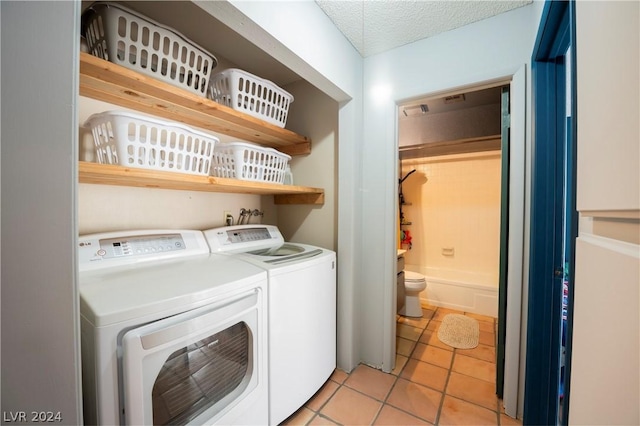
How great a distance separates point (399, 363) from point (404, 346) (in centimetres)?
27

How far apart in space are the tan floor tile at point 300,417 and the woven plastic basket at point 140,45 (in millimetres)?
1849

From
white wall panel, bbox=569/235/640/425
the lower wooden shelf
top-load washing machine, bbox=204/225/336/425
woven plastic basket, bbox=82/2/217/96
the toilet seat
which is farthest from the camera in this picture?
the toilet seat

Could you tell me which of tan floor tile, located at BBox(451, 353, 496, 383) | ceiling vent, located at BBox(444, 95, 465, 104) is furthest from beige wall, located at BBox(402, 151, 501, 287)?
tan floor tile, located at BBox(451, 353, 496, 383)

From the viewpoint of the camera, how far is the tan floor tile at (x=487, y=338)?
216 cm

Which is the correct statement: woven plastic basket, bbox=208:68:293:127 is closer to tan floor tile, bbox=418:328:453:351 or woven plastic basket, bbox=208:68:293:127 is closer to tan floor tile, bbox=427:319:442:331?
tan floor tile, bbox=418:328:453:351

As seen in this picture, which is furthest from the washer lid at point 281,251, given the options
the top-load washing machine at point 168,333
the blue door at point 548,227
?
the blue door at point 548,227

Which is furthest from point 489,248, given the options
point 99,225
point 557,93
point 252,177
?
point 99,225

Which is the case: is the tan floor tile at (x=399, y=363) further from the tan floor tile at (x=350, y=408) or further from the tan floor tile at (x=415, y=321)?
the tan floor tile at (x=415, y=321)

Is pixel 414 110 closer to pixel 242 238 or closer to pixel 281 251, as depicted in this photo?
pixel 281 251

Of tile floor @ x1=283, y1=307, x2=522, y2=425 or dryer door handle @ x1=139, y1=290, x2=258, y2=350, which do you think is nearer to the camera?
dryer door handle @ x1=139, y1=290, x2=258, y2=350

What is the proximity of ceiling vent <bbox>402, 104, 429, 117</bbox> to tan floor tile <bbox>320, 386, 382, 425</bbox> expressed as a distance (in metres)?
2.71

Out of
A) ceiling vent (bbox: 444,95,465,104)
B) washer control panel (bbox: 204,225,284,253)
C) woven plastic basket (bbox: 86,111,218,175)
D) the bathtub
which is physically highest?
ceiling vent (bbox: 444,95,465,104)

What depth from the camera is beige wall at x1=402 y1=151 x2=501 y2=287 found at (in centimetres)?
313

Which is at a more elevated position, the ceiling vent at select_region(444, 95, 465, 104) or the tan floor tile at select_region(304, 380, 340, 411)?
the ceiling vent at select_region(444, 95, 465, 104)
